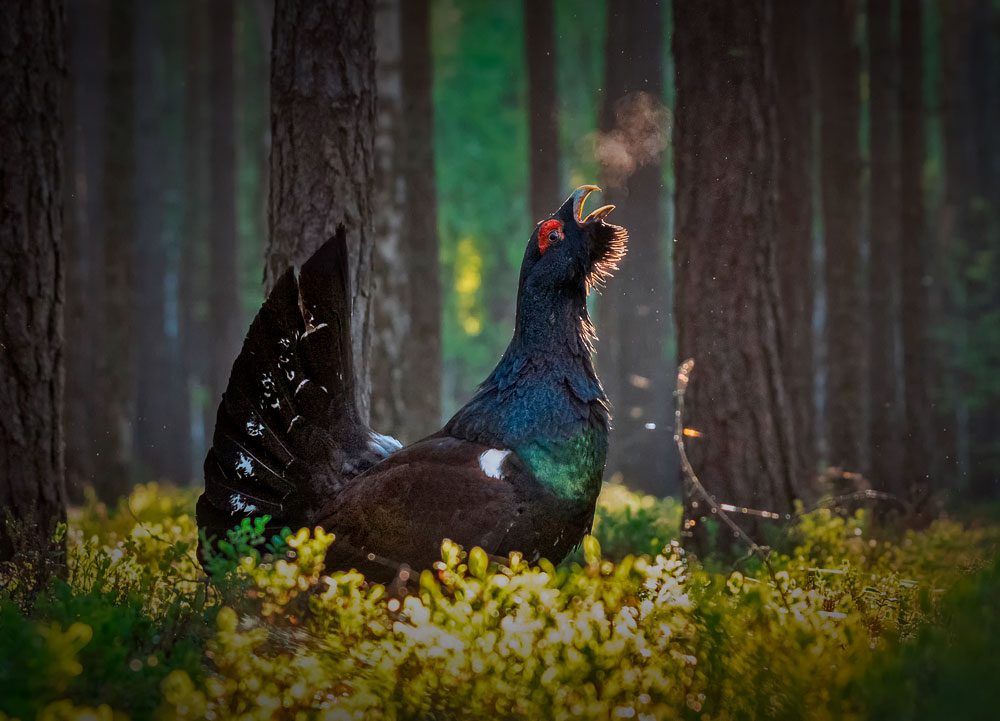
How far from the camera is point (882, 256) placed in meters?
13.2

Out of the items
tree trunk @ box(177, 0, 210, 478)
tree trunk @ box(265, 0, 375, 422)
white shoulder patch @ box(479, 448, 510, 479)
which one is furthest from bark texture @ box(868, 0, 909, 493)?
tree trunk @ box(177, 0, 210, 478)

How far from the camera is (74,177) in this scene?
13.0 m

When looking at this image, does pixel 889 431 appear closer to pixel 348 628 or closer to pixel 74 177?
pixel 348 628

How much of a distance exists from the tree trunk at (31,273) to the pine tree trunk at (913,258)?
10861 millimetres

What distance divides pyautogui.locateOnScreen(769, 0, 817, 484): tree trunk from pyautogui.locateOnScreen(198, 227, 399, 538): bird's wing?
6.12 metres

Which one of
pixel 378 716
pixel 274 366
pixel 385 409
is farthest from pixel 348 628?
pixel 385 409

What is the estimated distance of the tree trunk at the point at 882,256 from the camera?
40.9 feet

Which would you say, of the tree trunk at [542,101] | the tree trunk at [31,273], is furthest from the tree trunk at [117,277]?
the tree trunk at [31,273]

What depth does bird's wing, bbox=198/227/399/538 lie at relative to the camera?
4730mm

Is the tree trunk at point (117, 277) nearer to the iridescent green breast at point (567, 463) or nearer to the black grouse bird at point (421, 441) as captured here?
the black grouse bird at point (421, 441)

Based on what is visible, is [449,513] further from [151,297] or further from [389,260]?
[151,297]

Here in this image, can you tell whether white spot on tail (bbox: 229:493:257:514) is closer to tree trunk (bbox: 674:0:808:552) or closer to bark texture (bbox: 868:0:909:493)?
tree trunk (bbox: 674:0:808:552)

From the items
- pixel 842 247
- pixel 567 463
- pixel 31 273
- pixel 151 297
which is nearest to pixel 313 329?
pixel 567 463

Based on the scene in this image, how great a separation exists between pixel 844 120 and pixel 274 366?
9.82 meters
